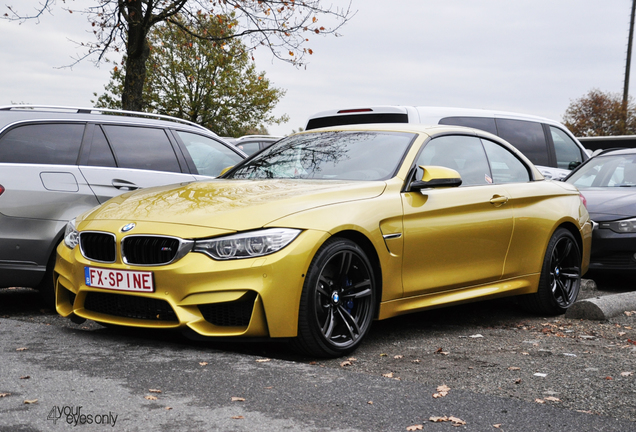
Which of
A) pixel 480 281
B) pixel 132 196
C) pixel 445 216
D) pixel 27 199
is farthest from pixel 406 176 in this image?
pixel 27 199

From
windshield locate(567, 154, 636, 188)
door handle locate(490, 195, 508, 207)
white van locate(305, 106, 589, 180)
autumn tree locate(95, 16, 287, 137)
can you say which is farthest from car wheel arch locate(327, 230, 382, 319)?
autumn tree locate(95, 16, 287, 137)

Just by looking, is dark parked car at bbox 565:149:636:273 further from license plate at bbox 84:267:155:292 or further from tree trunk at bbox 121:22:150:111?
tree trunk at bbox 121:22:150:111

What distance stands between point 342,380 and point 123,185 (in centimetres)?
327

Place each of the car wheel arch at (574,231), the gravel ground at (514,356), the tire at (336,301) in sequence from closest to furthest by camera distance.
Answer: the gravel ground at (514,356) → the tire at (336,301) → the car wheel arch at (574,231)

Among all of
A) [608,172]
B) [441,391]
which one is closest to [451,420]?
[441,391]

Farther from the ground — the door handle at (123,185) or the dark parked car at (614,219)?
the door handle at (123,185)

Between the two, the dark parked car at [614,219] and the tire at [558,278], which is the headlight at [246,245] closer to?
the tire at [558,278]

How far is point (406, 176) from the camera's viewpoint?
5277 mm

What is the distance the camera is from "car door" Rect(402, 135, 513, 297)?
517 centimetres

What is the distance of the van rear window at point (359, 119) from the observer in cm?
866

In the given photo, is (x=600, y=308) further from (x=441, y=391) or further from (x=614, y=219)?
(x=441, y=391)

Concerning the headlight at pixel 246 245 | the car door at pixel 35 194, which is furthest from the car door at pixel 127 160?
the headlight at pixel 246 245

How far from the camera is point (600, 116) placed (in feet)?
177

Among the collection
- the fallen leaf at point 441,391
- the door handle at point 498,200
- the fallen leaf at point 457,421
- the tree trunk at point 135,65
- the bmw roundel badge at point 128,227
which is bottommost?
the fallen leaf at point 441,391
